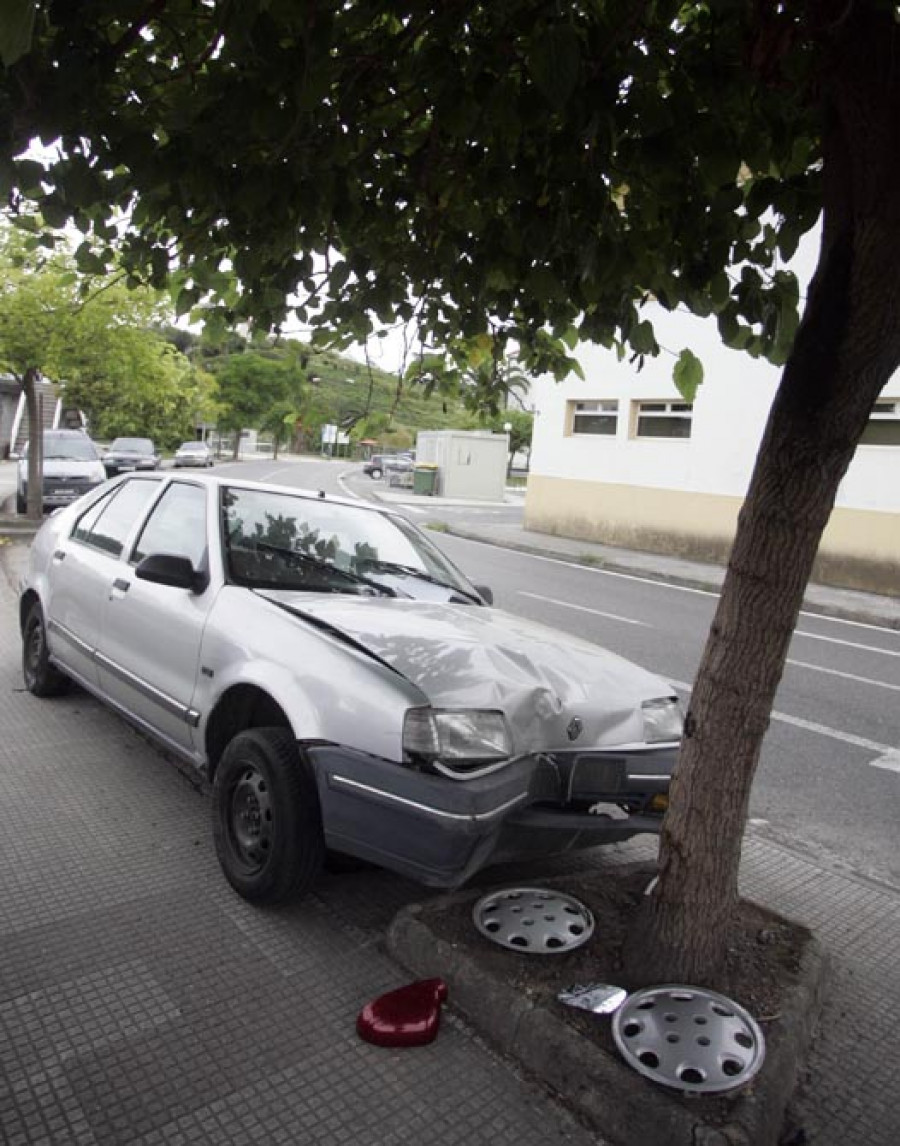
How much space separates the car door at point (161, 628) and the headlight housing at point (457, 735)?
122 centimetres

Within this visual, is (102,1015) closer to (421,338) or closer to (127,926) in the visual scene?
(127,926)

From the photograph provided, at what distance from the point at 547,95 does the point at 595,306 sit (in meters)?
1.71

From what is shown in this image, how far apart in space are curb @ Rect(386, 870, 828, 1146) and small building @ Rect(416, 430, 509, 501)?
33.2 meters

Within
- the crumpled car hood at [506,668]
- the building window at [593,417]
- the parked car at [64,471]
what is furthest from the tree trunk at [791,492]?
the building window at [593,417]

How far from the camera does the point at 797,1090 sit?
98.8 inches

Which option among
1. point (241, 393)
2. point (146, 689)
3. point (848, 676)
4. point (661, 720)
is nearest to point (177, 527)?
point (146, 689)

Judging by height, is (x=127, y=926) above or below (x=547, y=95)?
below

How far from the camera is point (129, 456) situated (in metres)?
26.4

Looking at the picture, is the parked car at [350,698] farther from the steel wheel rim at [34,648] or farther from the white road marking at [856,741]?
the white road marking at [856,741]

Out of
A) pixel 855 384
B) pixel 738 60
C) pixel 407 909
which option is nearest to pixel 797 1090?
pixel 407 909

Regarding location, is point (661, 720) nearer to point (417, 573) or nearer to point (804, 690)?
point (417, 573)

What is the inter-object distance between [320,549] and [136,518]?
115 cm

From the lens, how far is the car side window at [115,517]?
15.5 ft

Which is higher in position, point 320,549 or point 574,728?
point 320,549
